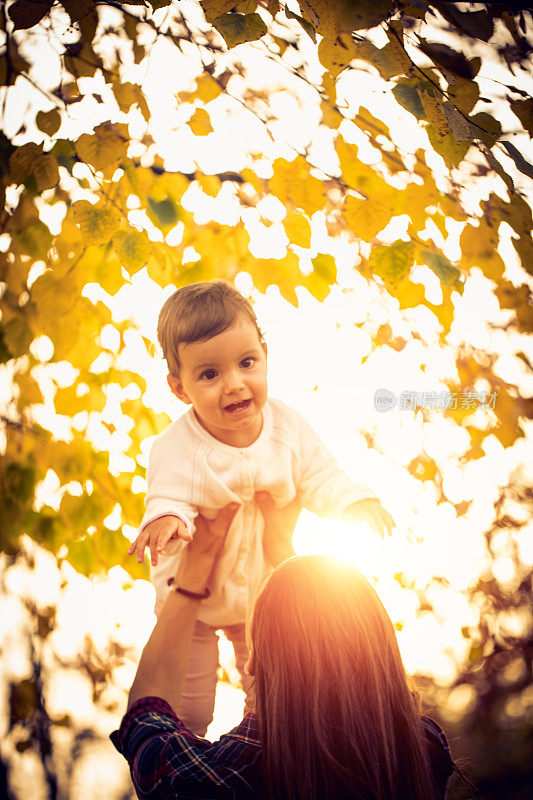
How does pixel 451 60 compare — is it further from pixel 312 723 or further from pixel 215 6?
pixel 312 723

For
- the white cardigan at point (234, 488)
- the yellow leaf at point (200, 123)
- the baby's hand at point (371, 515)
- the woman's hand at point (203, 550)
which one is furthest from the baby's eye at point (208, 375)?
the yellow leaf at point (200, 123)

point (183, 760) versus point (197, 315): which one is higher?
point (197, 315)

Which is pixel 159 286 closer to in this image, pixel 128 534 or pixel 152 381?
pixel 152 381

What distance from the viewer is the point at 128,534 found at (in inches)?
61.7

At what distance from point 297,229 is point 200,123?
32cm

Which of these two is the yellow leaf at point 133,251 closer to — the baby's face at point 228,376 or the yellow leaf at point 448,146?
the baby's face at point 228,376

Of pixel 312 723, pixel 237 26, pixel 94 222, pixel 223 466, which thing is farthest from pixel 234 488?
pixel 237 26

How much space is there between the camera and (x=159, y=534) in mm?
981

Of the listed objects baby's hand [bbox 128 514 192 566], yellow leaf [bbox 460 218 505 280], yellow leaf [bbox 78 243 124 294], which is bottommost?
baby's hand [bbox 128 514 192 566]

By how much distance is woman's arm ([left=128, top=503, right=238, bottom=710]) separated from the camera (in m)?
0.99

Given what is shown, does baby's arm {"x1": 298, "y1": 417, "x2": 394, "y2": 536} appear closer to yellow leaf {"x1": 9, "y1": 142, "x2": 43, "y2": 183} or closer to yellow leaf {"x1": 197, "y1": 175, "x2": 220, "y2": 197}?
yellow leaf {"x1": 197, "y1": 175, "x2": 220, "y2": 197}

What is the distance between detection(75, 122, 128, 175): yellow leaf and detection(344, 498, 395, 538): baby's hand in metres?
0.76

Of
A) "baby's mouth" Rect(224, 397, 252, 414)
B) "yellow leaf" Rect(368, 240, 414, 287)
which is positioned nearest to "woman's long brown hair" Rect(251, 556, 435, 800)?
"baby's mouth" Rect(224, 397, 252, 414)

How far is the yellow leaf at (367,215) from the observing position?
110 centimetres
